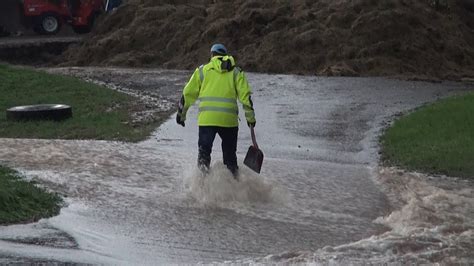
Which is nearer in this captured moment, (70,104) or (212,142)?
(212,142)

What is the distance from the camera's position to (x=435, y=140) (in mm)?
15953

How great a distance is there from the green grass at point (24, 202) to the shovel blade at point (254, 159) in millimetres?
2336

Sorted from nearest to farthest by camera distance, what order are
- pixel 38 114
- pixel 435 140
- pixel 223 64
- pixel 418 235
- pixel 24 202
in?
1. pixel 418 235
2. pixel 24 202
3. pixel 223 64
4. pixel 435 140
5. pixel 38 114

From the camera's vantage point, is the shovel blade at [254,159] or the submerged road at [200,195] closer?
the submerged road at [200,195]

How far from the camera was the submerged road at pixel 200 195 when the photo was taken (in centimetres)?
946

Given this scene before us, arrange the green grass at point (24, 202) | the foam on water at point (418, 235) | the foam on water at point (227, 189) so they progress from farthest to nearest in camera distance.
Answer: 1. the foam on water at point (227, 189)
2. the green grass at point (24, 202)
3. the foam on water at point (418, 235)

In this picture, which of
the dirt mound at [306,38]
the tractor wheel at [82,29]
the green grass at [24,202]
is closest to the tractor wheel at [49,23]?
the tractor wheel at [82,29]

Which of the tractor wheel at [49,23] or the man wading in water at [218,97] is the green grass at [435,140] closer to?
the man wading in water at [218,97]

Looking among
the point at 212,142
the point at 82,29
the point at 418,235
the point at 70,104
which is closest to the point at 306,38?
the point at 70,104

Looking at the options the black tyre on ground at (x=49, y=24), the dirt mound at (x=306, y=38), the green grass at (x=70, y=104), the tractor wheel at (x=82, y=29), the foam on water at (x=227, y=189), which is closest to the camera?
the foam on water at (x=227, y=189)

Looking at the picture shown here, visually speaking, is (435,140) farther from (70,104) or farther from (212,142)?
(70,104)

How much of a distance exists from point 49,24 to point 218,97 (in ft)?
90.9

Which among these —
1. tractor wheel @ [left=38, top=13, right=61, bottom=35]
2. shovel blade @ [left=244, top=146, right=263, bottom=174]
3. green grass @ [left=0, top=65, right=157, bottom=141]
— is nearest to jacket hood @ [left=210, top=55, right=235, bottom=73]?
shovel blade @ [left=244, top=146, right=263, bottom=174]

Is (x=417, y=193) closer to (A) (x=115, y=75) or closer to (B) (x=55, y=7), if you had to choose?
(A) (x=115, y=75)
